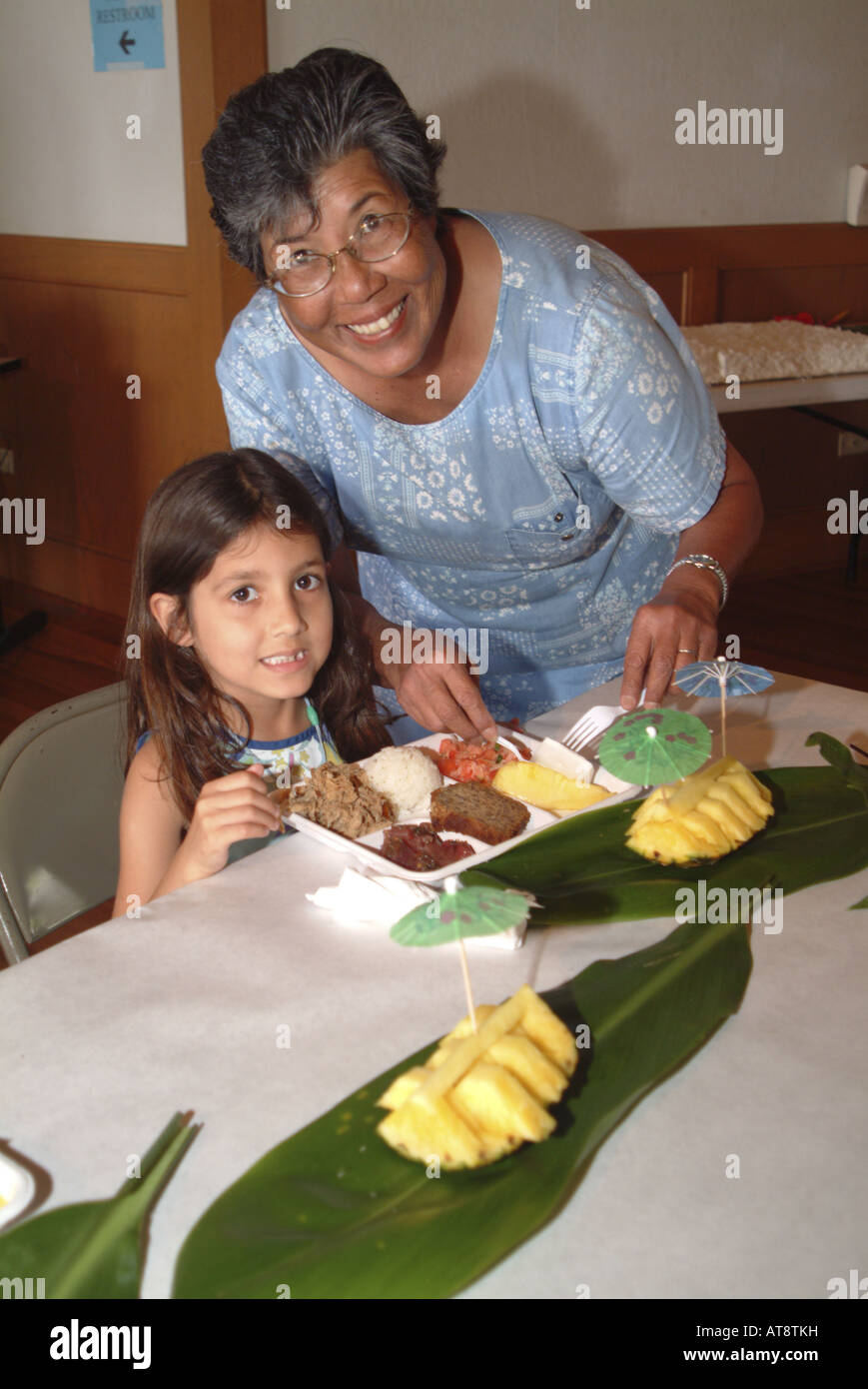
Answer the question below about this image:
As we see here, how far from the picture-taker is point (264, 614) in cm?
159

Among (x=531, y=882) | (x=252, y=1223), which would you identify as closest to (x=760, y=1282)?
(x=252, y=1223)

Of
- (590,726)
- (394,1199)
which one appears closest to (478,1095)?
(394,1199)

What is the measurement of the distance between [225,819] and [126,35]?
3.29m

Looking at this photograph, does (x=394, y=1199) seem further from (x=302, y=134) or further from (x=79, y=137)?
(x=79, y=137)

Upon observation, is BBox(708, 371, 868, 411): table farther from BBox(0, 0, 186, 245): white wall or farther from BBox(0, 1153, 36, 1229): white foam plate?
BBox(0, 1153, 36, 1229): white foam plate

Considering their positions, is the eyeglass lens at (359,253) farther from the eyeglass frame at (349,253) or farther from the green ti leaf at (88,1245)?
the green ti leaf at (88,1245)

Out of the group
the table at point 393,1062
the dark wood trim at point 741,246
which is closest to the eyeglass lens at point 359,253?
the table at point 393,1062

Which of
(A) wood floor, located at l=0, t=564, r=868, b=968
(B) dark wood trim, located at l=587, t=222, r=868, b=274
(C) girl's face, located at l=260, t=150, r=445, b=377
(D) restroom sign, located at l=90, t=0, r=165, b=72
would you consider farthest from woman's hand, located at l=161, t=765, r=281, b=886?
(B) dark wood trim, located at l=587, t=222, r=868, b=274

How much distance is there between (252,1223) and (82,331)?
4.05m

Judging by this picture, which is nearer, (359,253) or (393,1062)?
(393,1062)

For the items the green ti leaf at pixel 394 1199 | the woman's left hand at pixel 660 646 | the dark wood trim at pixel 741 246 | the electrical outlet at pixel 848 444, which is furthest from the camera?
the electrical outlet at pixel 848 444

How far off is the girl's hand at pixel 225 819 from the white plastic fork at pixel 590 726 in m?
0.41

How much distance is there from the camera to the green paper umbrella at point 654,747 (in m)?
1.18

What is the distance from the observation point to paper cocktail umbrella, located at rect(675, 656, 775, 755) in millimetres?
1360
